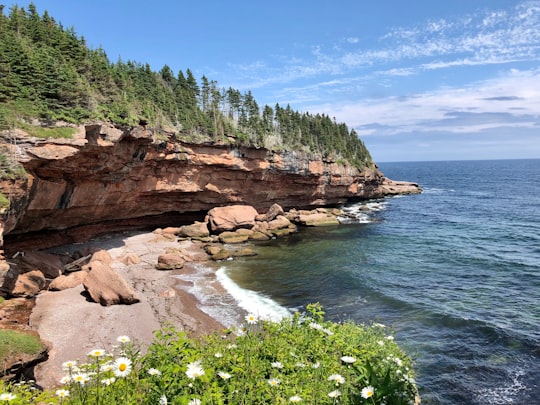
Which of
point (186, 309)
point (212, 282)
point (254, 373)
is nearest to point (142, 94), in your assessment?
point (212, 282)

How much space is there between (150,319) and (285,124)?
45475 millimetres

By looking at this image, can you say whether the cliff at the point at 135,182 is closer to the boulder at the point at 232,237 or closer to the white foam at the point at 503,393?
the boulder at the point at 232,237

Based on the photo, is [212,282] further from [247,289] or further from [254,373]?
[254,373]

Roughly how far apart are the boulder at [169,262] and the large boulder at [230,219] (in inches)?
440

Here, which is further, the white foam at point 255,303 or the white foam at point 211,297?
the white foam at point 255,303

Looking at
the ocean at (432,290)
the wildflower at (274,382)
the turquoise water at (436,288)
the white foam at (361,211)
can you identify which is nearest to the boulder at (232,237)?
the turquoise water at (436,288)

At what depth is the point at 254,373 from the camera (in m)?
5.49

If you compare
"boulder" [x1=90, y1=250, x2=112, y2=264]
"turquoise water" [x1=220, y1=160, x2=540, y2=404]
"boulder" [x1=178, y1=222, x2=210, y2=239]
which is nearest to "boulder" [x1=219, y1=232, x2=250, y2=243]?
"boulder" [x1=178, y1=222, x2=210, y2=239]

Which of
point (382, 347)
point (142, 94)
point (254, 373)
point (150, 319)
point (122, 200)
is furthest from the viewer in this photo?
point (142, 94)

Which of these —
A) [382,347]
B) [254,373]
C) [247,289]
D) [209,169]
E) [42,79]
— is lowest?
[247,289]

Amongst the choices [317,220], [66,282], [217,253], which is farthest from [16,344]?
[317,220]

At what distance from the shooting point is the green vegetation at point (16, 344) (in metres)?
10.1

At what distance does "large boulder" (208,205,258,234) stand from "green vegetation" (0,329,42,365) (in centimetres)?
2665

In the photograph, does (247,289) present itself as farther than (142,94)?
No
